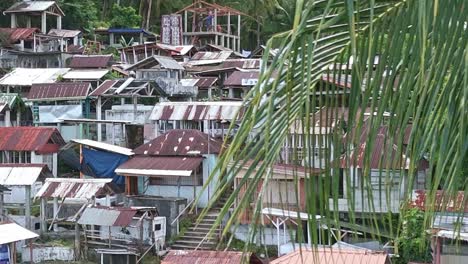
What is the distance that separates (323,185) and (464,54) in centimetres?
34

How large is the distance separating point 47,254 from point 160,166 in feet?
12.7

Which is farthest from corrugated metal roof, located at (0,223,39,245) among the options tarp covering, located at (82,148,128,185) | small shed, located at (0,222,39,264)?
tarp covering, located at (82,148,128,185)

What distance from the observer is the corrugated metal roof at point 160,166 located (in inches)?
687

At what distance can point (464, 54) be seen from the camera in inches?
45.4

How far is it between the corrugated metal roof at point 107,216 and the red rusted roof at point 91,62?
976 cm

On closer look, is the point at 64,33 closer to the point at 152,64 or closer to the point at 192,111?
the point at 152,64

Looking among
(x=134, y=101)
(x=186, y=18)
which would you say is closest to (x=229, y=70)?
(x=134, y=101)

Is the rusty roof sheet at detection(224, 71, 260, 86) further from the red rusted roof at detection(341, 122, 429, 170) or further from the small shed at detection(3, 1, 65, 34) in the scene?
the red rusted roof at detection(341, 122, 429, 170)

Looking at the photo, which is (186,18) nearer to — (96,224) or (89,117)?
(89,117)

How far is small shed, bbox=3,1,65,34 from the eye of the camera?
29.1 metres

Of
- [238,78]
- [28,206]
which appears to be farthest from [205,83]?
[28,206]

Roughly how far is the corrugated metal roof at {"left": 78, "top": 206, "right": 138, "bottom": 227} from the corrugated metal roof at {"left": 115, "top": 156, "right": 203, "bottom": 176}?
6.41 ft

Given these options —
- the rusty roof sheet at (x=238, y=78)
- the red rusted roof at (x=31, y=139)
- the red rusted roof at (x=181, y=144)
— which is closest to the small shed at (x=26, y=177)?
the red rusted roof at (x=31, y=139)

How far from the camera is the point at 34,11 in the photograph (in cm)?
2908
